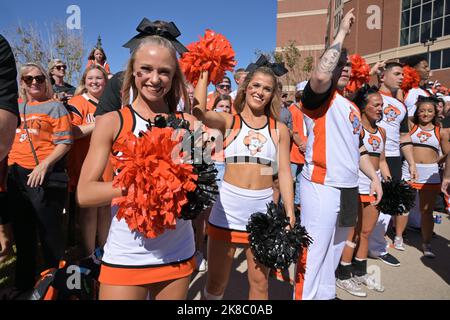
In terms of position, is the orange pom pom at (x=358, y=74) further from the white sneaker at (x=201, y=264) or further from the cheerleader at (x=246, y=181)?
the white sneaker at (x=201, y=264)

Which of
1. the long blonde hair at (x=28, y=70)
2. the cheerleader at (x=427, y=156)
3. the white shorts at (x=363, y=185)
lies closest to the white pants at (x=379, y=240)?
the cheerleader at (x=427, y=156)

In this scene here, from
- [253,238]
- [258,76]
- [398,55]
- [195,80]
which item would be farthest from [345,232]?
[398,55]

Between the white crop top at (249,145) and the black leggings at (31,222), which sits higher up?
the white crop top at (249,145)

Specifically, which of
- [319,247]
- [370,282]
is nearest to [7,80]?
[319,247]

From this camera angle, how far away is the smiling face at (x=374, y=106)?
3480 mm

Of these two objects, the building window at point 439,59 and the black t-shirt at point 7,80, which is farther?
the building window at point 439,59

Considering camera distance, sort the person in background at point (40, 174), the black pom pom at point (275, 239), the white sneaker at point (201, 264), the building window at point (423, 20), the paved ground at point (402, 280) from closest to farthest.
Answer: the black pom pom at point (275, 239), the person in background at point (40, 174), the paved ground at point (402, 280), the white sneaker at point (201, 264), the building window at point (423, 20)

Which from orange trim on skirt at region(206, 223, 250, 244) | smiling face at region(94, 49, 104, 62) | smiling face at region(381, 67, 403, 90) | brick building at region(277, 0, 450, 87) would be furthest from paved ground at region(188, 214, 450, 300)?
brick building at region(277, 0, 450, 87)

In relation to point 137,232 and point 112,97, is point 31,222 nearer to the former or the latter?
point 112,97

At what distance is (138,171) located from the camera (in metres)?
1.40

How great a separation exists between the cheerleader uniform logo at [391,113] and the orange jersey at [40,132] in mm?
3833

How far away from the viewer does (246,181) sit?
2504 millimetres
